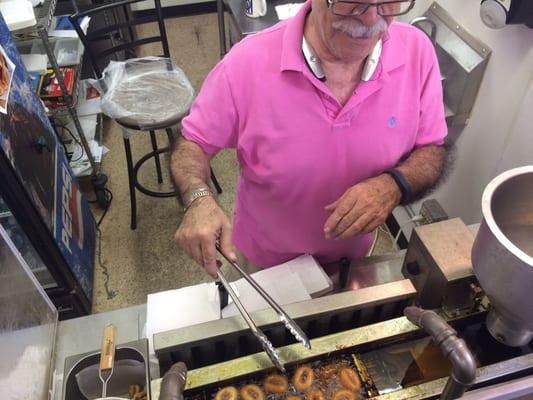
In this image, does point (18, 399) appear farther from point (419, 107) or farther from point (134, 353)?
point (419, 107)

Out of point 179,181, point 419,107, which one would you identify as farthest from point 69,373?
point 419,107

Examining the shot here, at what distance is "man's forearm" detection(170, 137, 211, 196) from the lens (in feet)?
3.52

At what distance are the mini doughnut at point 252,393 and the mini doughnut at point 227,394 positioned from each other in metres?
0.01

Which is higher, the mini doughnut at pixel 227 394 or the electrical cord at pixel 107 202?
the mini doughnut at pixel 227 394

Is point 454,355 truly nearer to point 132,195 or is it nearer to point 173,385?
point 173,385

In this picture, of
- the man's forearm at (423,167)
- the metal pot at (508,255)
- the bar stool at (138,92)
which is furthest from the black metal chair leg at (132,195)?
the metal pot at (508,255)

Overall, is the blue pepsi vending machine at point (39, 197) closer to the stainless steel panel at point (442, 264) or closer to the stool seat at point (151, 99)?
the stool seat at point (151, 99)

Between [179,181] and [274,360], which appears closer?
[274,360]

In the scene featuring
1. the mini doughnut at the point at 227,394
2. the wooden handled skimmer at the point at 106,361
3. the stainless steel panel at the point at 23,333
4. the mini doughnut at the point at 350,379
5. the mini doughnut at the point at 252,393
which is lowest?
the stainless steel panel at the point at 23,333

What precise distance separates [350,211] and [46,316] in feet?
2.47

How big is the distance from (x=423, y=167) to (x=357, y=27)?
0.40 meters

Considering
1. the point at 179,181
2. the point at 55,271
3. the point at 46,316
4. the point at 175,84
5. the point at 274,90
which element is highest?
the point at 274,90

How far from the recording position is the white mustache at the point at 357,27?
947 millimetres

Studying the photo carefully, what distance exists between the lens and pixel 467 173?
179cm
